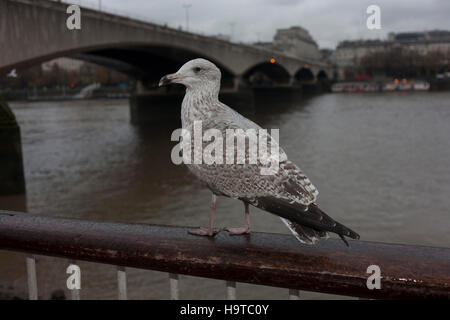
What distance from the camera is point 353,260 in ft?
3.94

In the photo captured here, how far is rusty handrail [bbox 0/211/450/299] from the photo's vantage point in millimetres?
1150

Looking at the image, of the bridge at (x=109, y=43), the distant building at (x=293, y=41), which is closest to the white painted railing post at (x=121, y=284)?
the bridge at (x=109, y=43)

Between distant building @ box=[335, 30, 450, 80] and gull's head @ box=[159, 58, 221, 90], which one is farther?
distant building @ box=[335, 30, 450, 80]

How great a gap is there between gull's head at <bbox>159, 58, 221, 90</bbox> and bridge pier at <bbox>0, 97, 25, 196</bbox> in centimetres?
1059

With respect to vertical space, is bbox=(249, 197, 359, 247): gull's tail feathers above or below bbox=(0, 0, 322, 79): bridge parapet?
below

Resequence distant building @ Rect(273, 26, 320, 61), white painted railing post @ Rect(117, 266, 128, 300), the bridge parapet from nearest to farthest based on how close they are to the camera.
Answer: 1. white painted railing post @ Rect(117, 266, 128, 300)
2. the bridge parapet
3. distant building @ Rect(273, 26, 320, 61)

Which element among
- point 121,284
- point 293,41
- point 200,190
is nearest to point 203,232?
point 121,284

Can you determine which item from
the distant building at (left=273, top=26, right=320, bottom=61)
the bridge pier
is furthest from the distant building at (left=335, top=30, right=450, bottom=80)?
the bridge pier

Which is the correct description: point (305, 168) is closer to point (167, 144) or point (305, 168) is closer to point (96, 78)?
point (167, 144)

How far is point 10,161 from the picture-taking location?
1098 centimetres

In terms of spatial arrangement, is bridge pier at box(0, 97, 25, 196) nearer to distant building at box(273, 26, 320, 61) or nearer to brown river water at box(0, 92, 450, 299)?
brown river water at box(0, 92, 450, 299)
